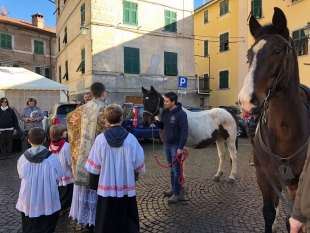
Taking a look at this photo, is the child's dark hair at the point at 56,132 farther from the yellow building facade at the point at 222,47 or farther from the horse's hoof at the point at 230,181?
the yellow building facade at the point at 222,47

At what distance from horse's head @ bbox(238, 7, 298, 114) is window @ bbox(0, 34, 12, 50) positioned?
3282cm

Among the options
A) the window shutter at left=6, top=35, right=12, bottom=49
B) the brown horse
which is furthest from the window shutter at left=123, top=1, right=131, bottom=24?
the window shutter at left=6, top=35, right=12, bottom=49

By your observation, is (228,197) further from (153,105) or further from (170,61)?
(170,61)

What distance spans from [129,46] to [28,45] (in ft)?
63.1

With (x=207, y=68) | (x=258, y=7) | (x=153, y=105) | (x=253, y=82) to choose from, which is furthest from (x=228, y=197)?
(x=207, y=68)

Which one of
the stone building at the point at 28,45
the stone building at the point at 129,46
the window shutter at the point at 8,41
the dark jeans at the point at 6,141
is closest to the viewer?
the dark jeans at the point at 6,141

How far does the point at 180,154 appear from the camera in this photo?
4383mm

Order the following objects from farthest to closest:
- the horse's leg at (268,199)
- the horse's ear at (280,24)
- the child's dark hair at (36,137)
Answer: the child's dark hair at (36,137) < the horse's leg at (268,199) < the horse's ear at (280,24)

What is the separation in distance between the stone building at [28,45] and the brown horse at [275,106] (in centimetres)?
3238

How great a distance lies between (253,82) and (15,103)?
13.5m

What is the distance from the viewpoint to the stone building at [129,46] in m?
17.3

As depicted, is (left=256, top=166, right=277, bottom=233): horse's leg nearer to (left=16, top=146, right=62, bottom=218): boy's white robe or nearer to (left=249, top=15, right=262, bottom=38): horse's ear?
(left=249, top=15, right=262, bottom=38): horse's ear

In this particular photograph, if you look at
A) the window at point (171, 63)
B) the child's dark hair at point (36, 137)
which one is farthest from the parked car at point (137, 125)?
the window at point (171, 63)

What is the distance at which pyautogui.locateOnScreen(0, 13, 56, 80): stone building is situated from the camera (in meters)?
29.3
